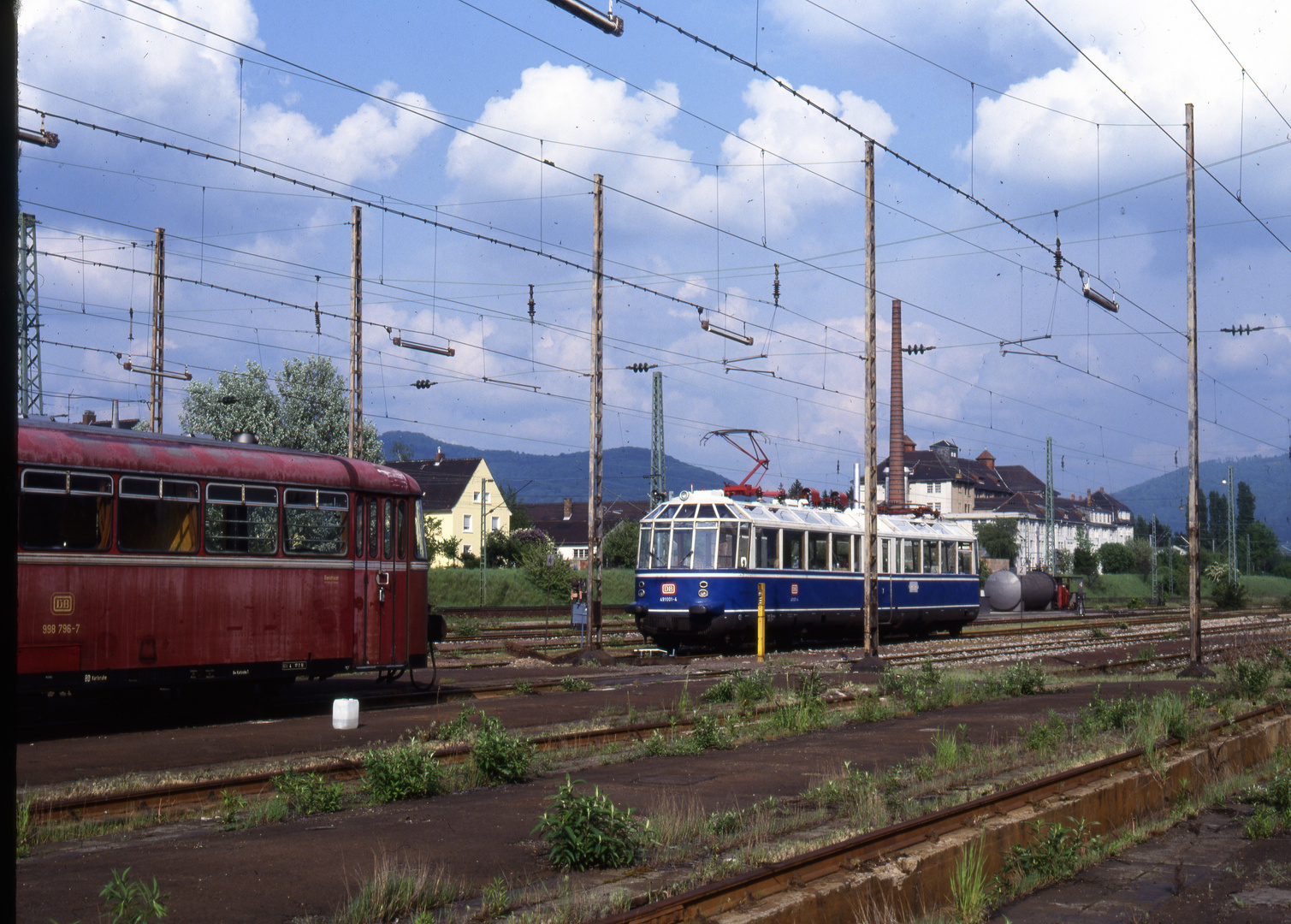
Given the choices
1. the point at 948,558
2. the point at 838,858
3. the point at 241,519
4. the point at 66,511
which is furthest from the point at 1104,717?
the point at 948,558

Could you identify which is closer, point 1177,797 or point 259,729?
point 1177,797

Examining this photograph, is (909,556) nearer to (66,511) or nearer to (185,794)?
A: (66,511)

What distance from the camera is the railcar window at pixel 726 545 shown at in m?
26.1

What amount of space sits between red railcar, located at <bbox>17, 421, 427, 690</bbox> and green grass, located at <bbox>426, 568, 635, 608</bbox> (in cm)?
2747

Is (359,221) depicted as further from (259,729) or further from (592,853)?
(592,853)

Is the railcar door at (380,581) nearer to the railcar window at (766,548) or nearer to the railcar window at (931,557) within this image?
the railcar window at (766,548)

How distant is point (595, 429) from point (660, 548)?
3.81 m

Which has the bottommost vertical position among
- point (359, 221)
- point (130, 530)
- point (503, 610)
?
point (503, 610)

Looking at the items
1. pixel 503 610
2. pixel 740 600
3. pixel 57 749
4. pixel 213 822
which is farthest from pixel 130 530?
pixel 503 610

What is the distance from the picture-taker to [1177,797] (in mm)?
10992

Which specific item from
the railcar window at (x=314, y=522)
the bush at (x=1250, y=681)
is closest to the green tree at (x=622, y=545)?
the bush at (x=1250, y=681)

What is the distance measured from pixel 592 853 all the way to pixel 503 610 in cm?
3423

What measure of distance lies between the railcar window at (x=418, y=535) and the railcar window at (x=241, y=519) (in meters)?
2.26

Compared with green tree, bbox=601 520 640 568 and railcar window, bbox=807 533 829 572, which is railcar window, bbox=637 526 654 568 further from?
green tree, bbox=601 520 640 568
